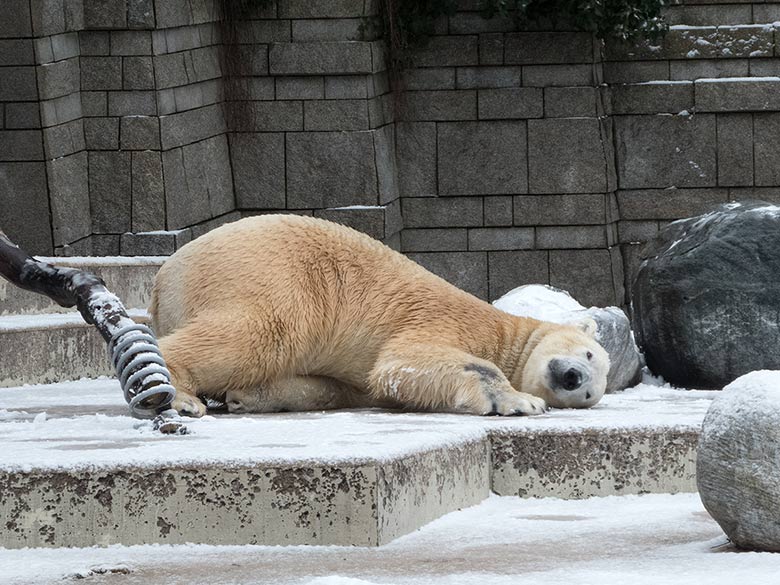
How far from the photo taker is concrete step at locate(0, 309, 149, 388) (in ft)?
21.5

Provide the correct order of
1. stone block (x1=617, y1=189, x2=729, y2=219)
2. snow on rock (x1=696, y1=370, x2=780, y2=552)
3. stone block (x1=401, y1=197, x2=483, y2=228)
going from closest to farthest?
snow on rock (x1=696, y1=370, x2=780, y2=552)
stone block (x1=401, y1=197, x2=483, y2=228)
stone block (x1=617, y1=189, x2=729, y2=219)

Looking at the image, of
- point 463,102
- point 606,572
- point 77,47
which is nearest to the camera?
point 606,572

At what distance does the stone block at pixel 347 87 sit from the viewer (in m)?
11.1

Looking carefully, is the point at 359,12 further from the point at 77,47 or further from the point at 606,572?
the point at 606,572

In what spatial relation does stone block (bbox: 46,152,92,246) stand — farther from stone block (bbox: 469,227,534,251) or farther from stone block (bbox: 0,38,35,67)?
stone block (bbox: 469,227,534,251)

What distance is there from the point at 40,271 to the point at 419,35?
6.84 m

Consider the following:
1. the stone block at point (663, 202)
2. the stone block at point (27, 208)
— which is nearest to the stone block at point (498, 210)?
the stone block at point (663, 202)

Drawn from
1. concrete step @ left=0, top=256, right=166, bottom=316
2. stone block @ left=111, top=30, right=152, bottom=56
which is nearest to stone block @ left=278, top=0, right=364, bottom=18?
stone block @ left=111, top=30, right=152, bottom=56

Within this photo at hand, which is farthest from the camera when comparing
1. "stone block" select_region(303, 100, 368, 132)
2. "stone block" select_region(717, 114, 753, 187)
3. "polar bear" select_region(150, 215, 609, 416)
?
"stone block" select_region(717, 114, 753, 187)

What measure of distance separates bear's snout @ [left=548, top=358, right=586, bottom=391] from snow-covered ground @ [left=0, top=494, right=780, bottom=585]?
121 centimetres

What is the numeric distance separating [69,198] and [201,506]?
592 cm

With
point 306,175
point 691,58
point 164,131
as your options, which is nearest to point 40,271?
point 164,131

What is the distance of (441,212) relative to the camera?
11.9 metres

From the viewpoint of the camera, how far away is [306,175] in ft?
37.0
